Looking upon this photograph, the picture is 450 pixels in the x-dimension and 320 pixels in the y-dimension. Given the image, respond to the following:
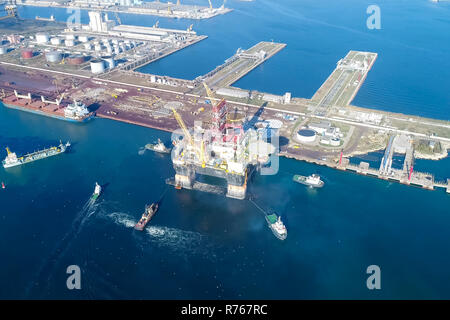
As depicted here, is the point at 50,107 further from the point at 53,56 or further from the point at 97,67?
the point at 53,56

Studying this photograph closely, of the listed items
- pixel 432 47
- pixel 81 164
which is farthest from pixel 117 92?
pixel 432 47

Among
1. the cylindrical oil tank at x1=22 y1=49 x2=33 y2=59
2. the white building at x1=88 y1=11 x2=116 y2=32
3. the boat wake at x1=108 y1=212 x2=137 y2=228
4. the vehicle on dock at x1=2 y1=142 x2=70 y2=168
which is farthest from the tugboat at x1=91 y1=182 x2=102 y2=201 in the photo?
the white building at x1=88 y1=11 x2=116 y2=32

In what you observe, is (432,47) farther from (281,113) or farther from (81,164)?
(81,164)

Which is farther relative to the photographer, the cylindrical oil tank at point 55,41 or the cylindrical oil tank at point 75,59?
the cylindrical oil tank at point 55,41

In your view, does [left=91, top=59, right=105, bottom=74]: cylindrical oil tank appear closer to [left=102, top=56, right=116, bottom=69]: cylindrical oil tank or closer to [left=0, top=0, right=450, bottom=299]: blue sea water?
[left=102, top=56, right=116, bottom=69]: cylindrical oil tank

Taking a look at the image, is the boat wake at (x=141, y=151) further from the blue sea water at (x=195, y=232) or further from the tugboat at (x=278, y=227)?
the tugboat at (x=278, y=227)

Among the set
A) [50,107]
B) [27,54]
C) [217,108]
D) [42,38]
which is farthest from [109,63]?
[217,108]

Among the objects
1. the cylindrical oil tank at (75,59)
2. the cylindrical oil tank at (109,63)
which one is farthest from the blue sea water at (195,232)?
the cylindrical oil tank at (75,59)
